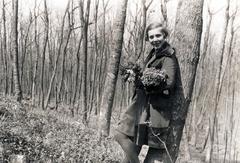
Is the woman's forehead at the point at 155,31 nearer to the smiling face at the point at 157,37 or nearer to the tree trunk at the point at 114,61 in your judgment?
the smiling face at the point at 157,37

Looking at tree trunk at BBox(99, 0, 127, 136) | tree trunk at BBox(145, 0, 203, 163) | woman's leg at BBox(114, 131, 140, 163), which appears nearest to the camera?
tree trunk at BBox(145, 0, 203, 163)

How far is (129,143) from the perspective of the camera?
299cm

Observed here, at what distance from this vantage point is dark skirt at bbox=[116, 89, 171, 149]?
2752 mm

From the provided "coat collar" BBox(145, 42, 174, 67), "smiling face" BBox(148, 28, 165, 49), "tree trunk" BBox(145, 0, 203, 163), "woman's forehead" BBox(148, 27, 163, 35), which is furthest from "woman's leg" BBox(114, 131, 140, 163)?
"woman's forehead" BBox(148, 27, 163, 35)

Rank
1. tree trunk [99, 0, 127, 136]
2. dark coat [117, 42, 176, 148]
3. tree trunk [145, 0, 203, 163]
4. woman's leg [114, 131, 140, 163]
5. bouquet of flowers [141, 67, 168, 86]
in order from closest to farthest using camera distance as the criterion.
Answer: bouquet of flowers [141, 67, 168, 86] < dark coat [117, 42, 176, 148] < tree trunk [145, 0, 203, 163] < woman's leg [114, 131, 140, 163] < tree trunk [99, 0, 127, 136]

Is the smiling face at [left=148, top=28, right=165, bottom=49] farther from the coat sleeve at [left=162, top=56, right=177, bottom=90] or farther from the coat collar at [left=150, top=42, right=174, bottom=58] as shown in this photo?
the coat sleeve at [left=162, top=56, right=177, bottom=90]

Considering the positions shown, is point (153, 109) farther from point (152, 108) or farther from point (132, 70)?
point (132, 70)

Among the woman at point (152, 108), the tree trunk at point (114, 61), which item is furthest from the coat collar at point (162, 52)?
the tree trunk at point (114, 61)

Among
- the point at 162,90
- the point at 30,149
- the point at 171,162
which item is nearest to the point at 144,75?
the point at 162,90

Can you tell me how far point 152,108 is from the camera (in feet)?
9.18

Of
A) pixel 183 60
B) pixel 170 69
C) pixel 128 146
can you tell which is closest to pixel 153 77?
pixel 170 69

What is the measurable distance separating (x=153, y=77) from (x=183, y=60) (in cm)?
52

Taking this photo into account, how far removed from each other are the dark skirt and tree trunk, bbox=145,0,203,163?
12 centimetres

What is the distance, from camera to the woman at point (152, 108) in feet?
8.81
